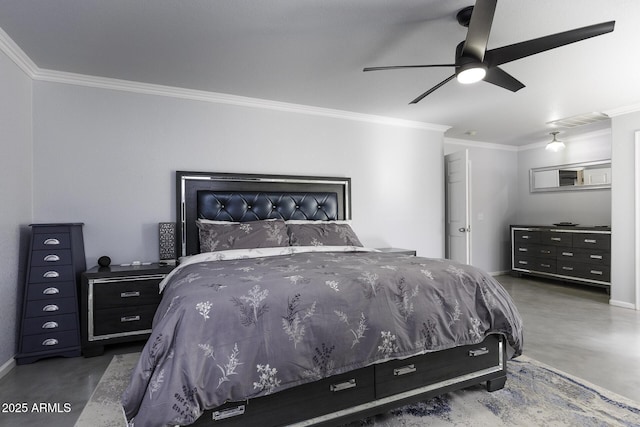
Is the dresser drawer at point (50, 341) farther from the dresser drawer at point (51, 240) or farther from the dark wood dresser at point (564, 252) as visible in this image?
the dark wood dresser at point (564, 252)

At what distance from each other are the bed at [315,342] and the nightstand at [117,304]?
742 millimetres

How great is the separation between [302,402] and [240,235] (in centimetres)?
184

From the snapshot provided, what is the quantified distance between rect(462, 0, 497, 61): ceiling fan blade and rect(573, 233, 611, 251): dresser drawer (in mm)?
4553

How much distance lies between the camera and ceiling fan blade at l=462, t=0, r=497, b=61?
5.69ft

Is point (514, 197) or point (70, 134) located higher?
point (70, 134)

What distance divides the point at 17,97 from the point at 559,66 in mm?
4828

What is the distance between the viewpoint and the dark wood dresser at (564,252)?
4949mm

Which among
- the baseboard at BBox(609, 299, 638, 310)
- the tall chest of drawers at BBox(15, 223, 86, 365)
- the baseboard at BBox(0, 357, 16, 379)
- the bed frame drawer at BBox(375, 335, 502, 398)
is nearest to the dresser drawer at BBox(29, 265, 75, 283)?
the tall chest of drawers at BBox(15, 223, 86, 365)

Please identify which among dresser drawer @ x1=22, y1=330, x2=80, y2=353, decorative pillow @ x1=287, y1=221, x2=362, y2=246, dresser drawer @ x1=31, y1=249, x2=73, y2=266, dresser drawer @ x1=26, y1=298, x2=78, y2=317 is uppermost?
decorative pillow @ x1=287, y1=221, x2=362, y2=246

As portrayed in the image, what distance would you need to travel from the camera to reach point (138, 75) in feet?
Answer: 10.4

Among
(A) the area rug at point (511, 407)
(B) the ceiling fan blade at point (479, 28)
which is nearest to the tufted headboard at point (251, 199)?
(A) the area rug at point (511, 407)

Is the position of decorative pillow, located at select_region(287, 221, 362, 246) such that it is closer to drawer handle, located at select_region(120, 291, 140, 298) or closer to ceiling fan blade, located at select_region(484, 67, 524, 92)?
drawer handle, located at select_region(120, 291, 140, 298)

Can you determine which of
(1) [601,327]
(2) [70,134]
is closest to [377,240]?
(1) [601,327]

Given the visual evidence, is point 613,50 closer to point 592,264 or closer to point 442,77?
point 442,77
